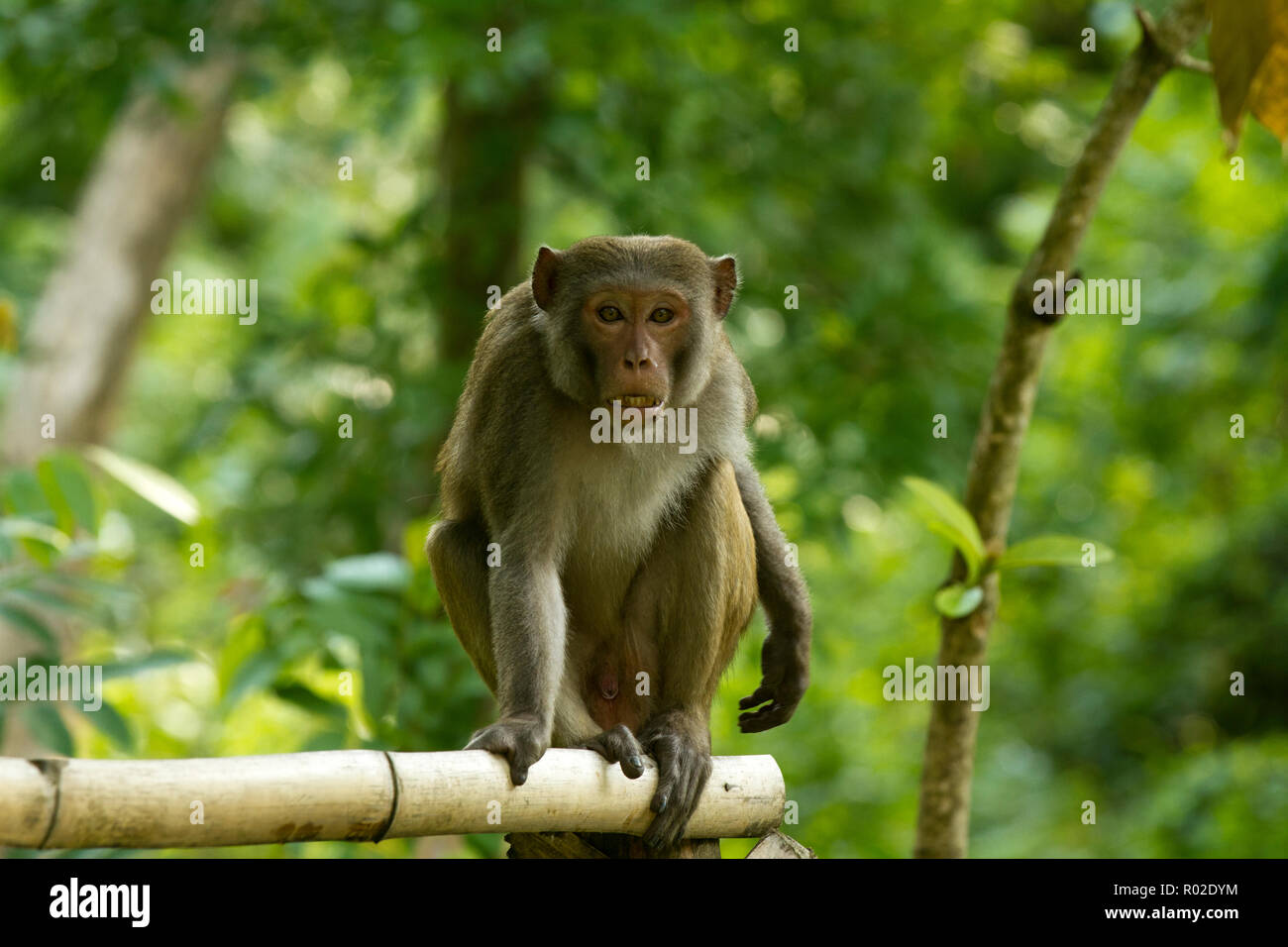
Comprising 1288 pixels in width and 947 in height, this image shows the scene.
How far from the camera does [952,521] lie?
166 inches

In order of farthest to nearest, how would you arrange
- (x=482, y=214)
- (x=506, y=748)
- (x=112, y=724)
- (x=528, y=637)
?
(x=482, y=214)
(x=112, y=724)
(x=528, y=637)
(x=506, y=748)

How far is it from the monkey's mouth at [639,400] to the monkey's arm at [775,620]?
680 millimetres

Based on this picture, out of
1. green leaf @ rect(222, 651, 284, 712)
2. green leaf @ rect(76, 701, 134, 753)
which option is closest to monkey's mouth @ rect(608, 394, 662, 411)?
green leaf @ rect(222, 651, 284, 712)

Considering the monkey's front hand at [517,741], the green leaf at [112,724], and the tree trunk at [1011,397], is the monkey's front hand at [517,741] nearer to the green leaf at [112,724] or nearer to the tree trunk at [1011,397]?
the tree trunk at [1011,397]

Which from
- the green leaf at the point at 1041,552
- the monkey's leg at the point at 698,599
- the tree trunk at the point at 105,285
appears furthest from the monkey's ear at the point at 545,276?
the tree trunk at the point at 105,285

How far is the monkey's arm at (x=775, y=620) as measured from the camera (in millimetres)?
4629

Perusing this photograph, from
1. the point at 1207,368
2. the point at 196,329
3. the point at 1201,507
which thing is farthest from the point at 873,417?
the point at 196,329

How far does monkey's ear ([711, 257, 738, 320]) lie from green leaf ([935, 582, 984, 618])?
1201 millimetres

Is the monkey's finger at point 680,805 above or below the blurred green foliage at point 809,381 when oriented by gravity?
below

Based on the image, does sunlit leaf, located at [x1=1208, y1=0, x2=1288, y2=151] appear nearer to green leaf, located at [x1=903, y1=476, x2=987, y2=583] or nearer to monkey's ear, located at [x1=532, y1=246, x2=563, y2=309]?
Result: green leaf, located at [x1=903, y1=476, x2=987, y2=583]

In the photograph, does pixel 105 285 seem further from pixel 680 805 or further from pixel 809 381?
pixel 680 805

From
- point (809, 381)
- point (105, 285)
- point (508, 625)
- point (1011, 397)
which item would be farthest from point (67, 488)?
point (105, 285)

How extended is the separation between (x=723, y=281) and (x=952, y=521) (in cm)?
113

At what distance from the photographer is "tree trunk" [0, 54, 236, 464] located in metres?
11.3
